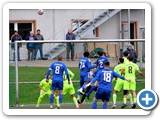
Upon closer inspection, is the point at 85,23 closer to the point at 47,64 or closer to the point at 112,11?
the point at 112,11

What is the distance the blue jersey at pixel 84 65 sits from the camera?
1559cm

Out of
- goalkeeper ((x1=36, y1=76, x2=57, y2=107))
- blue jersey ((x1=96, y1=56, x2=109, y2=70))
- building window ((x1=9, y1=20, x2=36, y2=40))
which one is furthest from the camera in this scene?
building window ((x1=9, y1=20, x2=36, y2=40))

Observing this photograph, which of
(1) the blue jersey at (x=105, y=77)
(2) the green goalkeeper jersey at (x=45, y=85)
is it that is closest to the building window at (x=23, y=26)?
(2) the green goalkeeper jersey at (x=45, y=85)

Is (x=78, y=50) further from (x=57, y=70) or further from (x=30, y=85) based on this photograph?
(x=30, y=85)

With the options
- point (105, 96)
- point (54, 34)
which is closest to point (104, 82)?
point (105, 96)

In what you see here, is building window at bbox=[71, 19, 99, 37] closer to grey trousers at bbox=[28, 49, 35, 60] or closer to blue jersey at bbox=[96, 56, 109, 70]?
grey trousers at bbox=[28, 49, 35, 60]

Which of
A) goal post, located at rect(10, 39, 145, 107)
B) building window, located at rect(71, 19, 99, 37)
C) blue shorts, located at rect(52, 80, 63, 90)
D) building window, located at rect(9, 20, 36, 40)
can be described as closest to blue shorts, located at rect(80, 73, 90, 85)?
goal post, located at rect(10, 39, 145, 107)

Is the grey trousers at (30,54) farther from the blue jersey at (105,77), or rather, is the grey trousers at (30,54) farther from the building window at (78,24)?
the building window at (78,24)

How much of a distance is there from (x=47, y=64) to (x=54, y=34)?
37.7ft

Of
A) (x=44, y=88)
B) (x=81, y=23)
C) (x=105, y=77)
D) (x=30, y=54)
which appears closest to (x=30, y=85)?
(x=44, y=88)

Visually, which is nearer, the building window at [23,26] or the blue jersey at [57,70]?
the blue jersey at [57,70]

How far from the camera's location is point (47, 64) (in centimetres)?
1553

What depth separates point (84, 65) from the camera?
15.7 meters

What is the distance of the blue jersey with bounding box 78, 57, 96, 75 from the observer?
51.1ft
